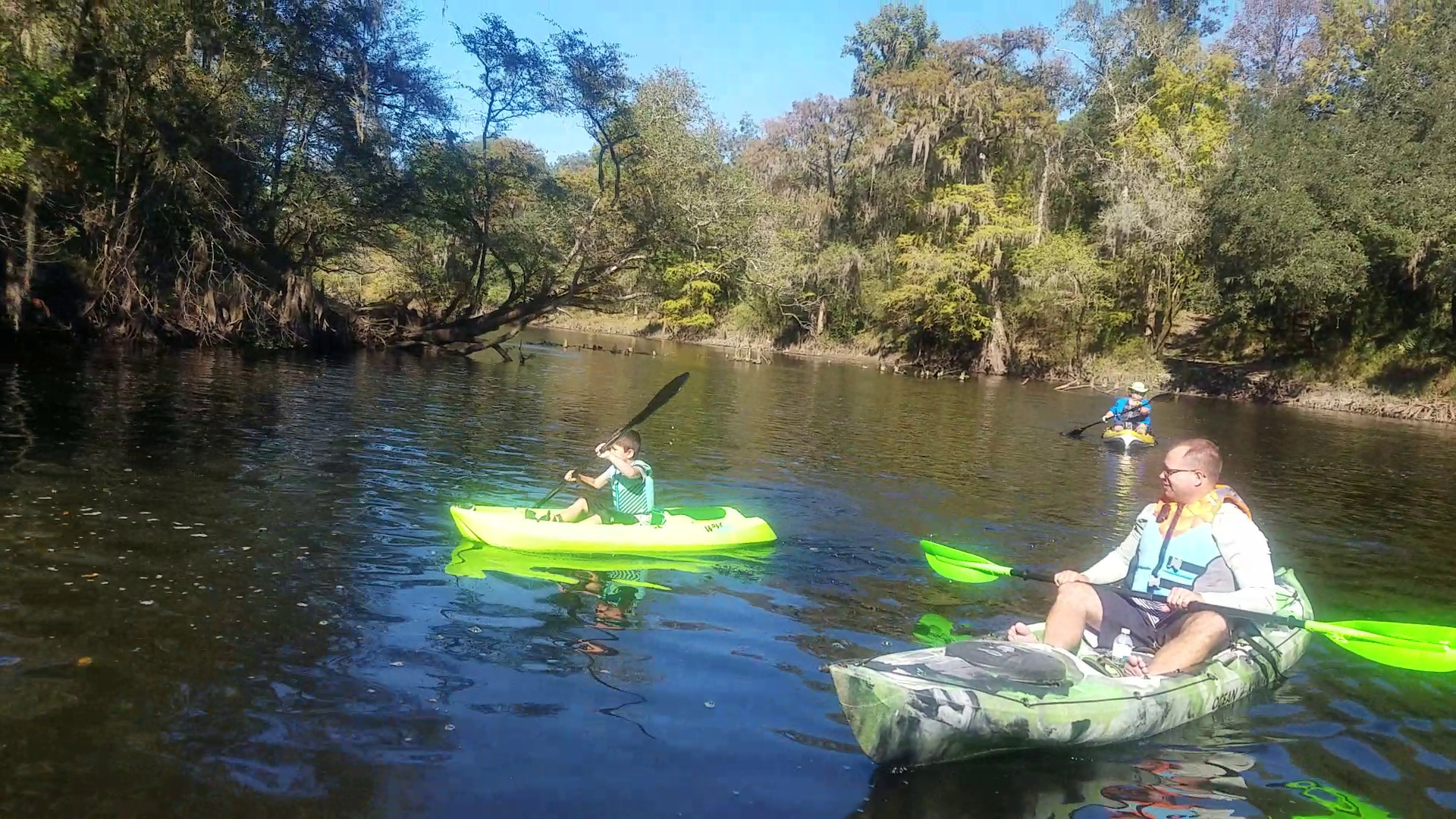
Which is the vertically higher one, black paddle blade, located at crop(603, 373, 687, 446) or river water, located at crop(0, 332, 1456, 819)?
black paddle blade, located at crop(603, 373, 687, 446)

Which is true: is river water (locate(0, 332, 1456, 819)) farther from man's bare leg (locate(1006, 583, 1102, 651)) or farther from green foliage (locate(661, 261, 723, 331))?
green foliage (locate(661, 261, 723, 331))

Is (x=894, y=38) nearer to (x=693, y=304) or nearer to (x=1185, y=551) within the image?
(x=693, y=304)

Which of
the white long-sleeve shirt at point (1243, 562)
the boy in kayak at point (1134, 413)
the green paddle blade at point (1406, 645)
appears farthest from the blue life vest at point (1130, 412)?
the white long-sleeve shirt at point (1243, 562)

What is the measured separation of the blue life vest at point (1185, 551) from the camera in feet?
16.8

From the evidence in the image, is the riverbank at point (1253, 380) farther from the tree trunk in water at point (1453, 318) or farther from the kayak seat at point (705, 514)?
the kayak seat at point (705, 514)

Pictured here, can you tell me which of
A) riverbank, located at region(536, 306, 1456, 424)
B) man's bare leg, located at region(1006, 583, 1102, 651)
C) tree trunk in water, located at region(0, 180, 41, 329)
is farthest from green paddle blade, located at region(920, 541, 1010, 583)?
riverbank, located at region(536, 306, 1456, 424)

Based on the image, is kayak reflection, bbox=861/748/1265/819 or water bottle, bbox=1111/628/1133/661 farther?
water bottle, bbox=1111/628/1133/661

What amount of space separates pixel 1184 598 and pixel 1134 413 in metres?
12.1

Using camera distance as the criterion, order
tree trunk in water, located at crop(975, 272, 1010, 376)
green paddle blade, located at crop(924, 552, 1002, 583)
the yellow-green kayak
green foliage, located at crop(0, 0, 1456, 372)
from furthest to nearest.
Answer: tree trunk in water, located at crop(975, 272, 1010, 376)
green foliage, located at crop(0, 0, 1456, 372)
the yellow-green kayak
green paddle blade, located at crop(924, 552, 1002, 583)

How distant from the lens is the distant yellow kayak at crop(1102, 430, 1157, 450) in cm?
1579

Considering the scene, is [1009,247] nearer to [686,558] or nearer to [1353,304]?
[1353,304]

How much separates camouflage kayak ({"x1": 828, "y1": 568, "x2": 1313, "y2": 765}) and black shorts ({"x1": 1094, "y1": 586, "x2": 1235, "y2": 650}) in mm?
300

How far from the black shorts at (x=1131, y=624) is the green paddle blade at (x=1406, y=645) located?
615 mm

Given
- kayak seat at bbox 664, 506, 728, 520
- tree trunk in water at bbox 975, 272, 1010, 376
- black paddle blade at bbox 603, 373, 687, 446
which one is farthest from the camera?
tree trunk in water at bbox 975, 272, 1010, 376
